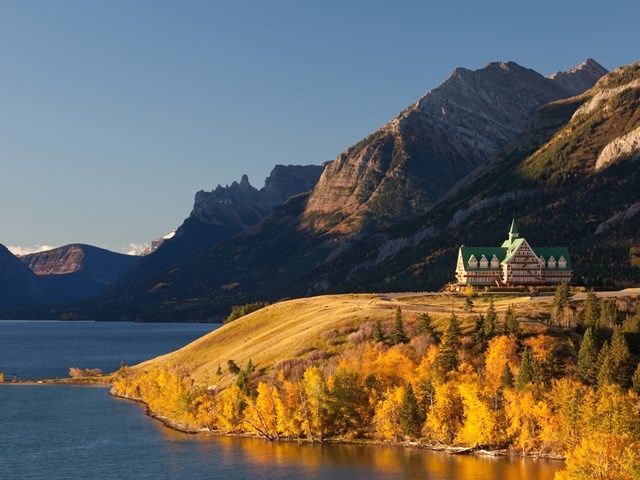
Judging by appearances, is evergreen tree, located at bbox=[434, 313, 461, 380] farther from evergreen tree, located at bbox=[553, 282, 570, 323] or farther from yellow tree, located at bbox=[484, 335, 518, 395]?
evergreen tree, located at bbox=[553, 282, 570, 323]

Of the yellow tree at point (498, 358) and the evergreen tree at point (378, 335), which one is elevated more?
the evergreen tree at point (378, 335)

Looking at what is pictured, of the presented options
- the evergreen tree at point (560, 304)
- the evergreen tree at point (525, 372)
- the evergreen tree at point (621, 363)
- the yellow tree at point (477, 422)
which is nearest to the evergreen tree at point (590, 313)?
the evergreen tree at point (560, 304)

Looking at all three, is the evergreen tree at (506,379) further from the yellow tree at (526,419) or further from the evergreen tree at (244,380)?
the evergreen tree at (244,380)

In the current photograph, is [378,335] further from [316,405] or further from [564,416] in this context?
[564,416]

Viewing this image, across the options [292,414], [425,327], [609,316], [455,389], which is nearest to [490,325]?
[425,327]

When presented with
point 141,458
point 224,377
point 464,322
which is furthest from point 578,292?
point 141,458

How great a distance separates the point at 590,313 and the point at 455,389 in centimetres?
3567

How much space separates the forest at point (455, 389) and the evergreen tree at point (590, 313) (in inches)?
11.9

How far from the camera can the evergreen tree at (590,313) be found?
151 meters

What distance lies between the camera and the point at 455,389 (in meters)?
133

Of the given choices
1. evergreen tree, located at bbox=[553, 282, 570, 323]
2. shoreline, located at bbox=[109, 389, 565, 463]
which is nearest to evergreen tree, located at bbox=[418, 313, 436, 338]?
evergreen tree, located at bbox=[553, 282, 570, 323]

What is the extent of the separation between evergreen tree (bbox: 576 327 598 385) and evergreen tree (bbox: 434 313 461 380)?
769 inches

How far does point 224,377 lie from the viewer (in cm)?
16825

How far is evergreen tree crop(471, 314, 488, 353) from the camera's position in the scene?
5728 inches
